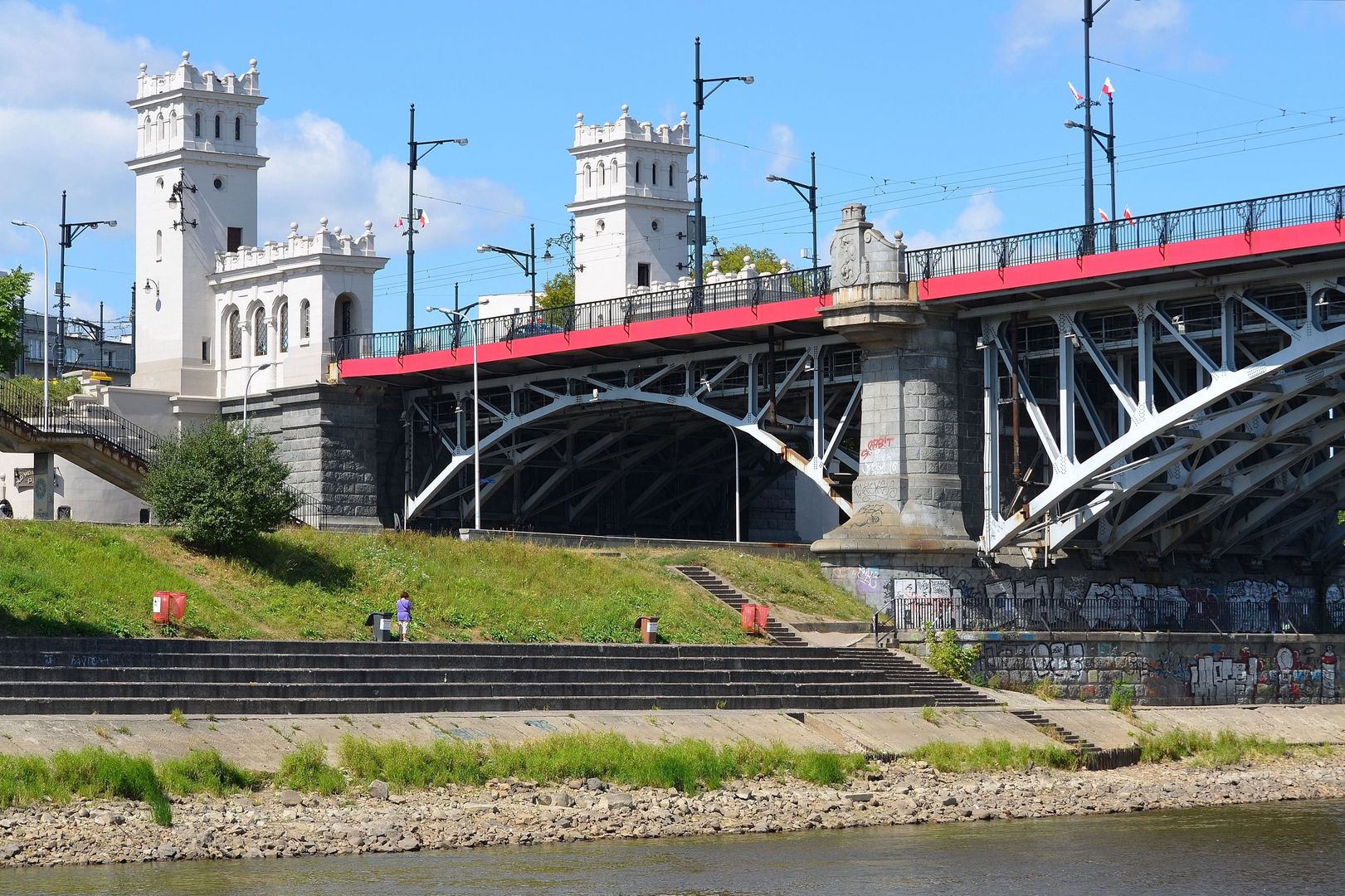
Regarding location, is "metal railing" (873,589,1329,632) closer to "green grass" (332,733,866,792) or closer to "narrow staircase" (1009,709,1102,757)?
"narrow staircase" (1009,709,1102,757)

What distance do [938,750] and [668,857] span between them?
12.0 metres

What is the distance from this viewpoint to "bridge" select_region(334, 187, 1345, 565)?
49.4 metres

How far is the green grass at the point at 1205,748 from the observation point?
4606 cm

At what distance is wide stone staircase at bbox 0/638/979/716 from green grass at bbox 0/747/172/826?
2447mm

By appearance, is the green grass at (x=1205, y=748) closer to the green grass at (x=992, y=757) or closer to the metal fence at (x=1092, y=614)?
the green grass at (x=992, y=757)

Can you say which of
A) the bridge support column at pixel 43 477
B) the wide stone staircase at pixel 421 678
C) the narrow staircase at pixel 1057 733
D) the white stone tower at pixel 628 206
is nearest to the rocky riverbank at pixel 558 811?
the narrow staircase at pixel 1057 733

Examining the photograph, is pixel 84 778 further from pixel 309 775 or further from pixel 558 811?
pixel 558 811

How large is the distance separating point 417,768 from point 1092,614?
27546 millimetres

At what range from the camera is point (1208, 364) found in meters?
49.3

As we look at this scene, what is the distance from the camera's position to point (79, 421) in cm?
6744

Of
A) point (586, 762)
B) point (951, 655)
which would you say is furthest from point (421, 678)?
point (951, 655)

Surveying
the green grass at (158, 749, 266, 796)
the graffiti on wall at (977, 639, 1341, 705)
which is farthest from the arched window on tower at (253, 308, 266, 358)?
the green grass at (158, 749, 266, 796)

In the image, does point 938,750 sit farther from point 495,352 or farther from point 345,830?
point 495,352

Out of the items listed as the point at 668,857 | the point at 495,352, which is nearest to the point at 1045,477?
the point at 495,352
